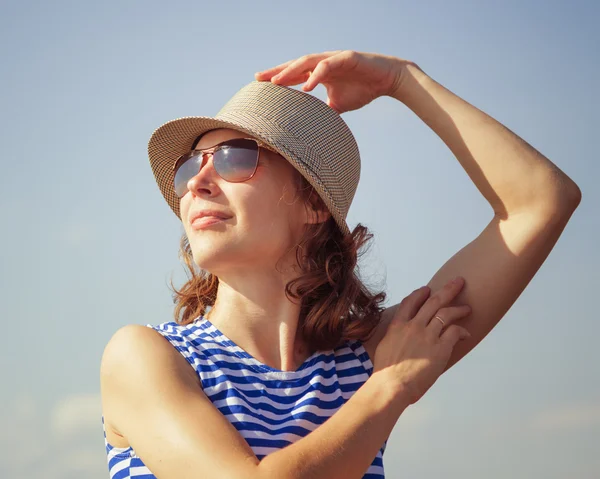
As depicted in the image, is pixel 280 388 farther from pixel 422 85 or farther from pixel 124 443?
pixel 422 85

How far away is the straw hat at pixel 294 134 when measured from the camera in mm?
3797

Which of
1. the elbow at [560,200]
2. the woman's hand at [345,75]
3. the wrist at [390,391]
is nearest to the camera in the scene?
the wrist at [390,391]

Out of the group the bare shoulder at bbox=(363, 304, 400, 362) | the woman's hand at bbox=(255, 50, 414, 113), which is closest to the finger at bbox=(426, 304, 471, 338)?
the bare shoulder at bbox=(363, 304, 400, 362)

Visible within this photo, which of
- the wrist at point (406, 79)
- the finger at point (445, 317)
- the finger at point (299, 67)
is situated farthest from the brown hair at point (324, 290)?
the wrist at point (406, 79)

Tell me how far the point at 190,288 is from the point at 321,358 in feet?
2.84

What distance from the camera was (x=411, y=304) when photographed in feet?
13.1

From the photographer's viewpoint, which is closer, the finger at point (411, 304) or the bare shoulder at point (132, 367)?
the bare shoulder at point (132, 367)

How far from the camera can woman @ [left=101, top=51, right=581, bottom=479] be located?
3.38 m

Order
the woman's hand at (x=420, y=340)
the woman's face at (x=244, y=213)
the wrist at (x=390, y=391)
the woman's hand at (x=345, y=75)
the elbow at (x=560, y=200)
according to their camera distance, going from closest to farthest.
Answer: the wrist at (x=390, y=391), the woman's hand at (x=420, y=340), the woman's face at (x=244, y=213), the elbow at (x=560, y=200), the woman's hand at (x=345, y=75)

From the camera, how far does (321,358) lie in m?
3.92

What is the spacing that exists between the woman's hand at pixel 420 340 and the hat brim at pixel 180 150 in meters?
0.56

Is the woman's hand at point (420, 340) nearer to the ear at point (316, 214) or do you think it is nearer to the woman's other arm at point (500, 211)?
the woman's other arm at point (500, 211)

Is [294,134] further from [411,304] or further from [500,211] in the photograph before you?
[500,211]

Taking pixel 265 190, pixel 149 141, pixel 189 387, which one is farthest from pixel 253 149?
pixel 189 387
